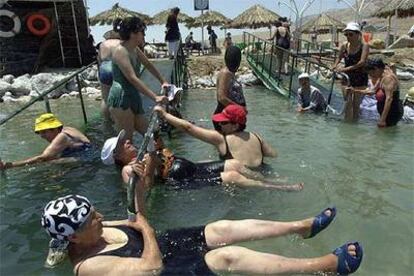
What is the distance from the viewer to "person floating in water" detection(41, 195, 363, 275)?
312 cm

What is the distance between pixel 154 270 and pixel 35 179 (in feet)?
11.7

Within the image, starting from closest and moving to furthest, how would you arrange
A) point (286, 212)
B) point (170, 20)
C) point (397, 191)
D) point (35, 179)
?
point (286, 212) < point (397, 191) < point (35, 179) < point (170, 20)

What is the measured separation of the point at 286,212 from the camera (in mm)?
5070

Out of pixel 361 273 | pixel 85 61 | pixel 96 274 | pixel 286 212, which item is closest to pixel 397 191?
pixel 286 212

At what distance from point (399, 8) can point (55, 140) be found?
2661 cm

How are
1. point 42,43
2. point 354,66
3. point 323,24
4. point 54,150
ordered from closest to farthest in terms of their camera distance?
1. point 54,150
2. point 354,66
3. point 42,43
4. point 323,24

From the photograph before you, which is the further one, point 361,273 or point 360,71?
point 360,71

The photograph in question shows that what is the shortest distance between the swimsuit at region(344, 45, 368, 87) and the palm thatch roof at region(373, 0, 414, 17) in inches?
817

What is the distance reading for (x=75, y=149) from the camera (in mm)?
6578

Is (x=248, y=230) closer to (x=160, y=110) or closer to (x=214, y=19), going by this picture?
(x=160, y=110)

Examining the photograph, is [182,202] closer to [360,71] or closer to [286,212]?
[286,212]

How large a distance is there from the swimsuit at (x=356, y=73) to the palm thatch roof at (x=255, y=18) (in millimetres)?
21603

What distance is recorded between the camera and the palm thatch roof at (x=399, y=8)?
28.3 m

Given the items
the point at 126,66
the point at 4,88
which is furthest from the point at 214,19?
the point at 126,66
